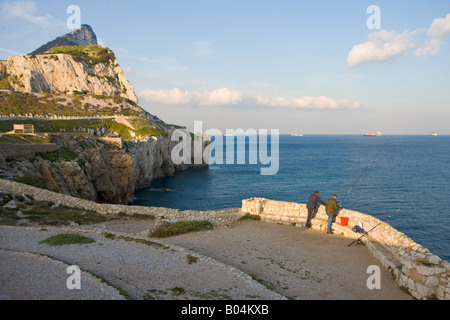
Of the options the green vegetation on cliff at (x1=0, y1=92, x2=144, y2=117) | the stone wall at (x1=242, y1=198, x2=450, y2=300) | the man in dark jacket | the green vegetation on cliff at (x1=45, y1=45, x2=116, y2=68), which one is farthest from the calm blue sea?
the green vegetation on cliff at (x1=45, y1=45, x2=116, y2=68)

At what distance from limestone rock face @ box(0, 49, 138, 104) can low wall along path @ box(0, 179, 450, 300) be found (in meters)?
88.8

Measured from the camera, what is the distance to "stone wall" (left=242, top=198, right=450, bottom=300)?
9750 millimetres

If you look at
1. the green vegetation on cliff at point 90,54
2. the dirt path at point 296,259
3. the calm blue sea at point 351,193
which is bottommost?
the calm blue sea at point 351,193

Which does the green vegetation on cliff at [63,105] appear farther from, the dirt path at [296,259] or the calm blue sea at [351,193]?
the dirt path at [296,259]

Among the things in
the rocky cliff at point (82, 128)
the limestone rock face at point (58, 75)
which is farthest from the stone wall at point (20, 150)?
the limestone rock face at point (58, 75)

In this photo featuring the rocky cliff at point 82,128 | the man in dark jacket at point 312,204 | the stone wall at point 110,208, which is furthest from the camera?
the rocky cliff at point 82,128

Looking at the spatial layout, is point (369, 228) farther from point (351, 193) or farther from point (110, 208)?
point (351, 193)

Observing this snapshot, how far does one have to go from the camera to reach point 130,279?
9836 millimetres

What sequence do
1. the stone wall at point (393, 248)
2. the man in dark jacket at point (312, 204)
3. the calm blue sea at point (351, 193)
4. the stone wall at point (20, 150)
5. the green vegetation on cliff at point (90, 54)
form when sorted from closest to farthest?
the stone wall at point (393, 248), the man in dark jacket at point (312, 204), the stone wall at point (20, 150), the calm blue sea at point (351, 193), the green vegetation on cliff at point (90, 54)

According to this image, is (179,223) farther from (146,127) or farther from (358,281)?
(146,127)

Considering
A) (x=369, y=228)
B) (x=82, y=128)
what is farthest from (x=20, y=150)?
(x=82, y=128)

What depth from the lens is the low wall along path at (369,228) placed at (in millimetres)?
9781

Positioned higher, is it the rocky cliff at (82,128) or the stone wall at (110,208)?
the rocky cliff at (82,128)

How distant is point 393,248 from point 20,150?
33.1 m
